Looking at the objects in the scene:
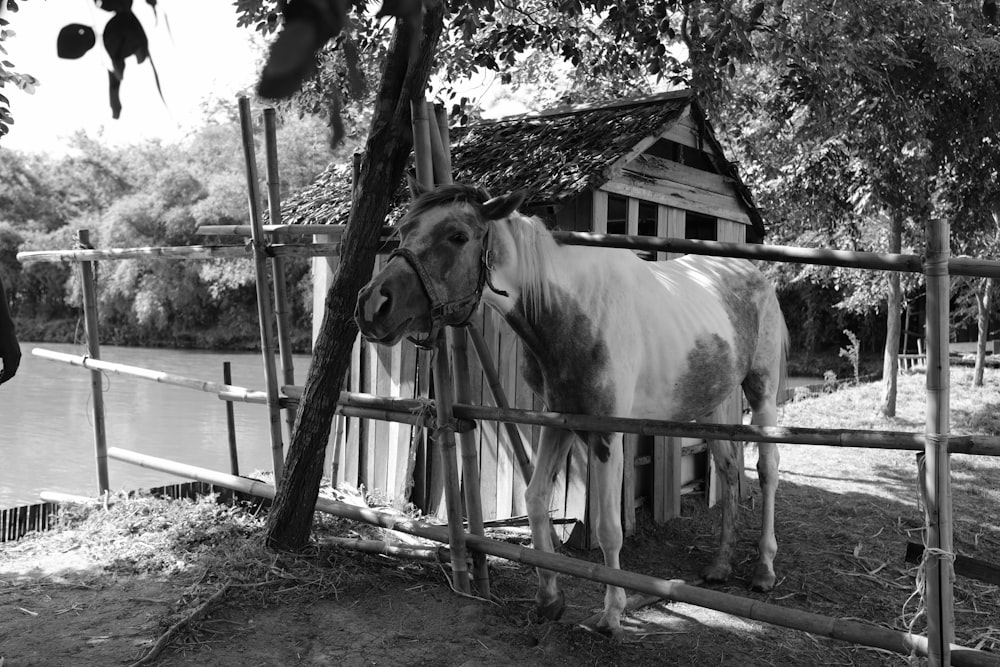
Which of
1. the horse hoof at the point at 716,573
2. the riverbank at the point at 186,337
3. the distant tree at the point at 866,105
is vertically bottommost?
the riverbank at the point at 186,337

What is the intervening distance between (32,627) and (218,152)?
35.6 metres

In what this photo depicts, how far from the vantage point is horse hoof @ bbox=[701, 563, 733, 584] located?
4047mm

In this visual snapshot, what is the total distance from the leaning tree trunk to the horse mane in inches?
28.8

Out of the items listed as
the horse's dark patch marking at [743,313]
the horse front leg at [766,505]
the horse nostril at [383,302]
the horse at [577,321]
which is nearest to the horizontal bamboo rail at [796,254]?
the horse at [577,321]

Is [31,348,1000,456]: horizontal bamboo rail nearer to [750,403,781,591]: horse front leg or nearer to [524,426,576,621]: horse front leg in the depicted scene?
[524,426,576,621]: horse front leg

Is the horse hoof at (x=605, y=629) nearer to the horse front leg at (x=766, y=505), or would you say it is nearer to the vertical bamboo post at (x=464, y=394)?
the vertical bamboo post at (x=464, y=394)

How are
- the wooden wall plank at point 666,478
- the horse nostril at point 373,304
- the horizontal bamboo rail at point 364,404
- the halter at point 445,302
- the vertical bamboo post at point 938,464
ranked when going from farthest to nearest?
the wooden wall plank at point 666,478 < the horizontal bamboo rail at point 364,404 < the halter at point 445,302 < the horse nostril at point 373,304 < the vertical bamboo post at point 938,464

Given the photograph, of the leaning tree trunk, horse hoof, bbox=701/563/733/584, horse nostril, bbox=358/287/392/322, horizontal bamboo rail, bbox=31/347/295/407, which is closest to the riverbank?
horizontal bamboo rail, bbox=31/347/295/407

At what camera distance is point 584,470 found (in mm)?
4352

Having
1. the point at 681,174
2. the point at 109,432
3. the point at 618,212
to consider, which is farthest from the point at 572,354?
the point at 109,432

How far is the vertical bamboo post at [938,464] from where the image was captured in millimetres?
2141

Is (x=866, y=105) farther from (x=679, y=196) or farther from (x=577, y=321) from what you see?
(x=577, y=321)

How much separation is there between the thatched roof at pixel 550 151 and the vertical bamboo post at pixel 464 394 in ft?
2.62

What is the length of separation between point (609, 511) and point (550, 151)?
2385 mm
